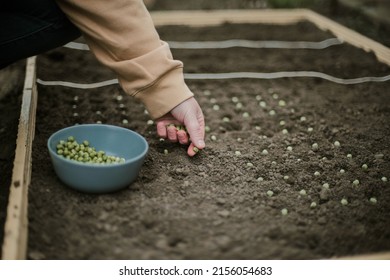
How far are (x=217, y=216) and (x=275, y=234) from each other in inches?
7.9

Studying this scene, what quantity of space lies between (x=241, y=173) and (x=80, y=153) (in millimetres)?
616

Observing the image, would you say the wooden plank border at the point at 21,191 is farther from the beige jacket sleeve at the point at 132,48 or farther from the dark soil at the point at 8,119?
the beige jacket sleeve at the point at 132,48

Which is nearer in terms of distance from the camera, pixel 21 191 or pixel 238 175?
pixel 21 191

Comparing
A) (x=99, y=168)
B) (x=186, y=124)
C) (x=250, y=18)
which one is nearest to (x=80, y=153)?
(x=99, y=168)

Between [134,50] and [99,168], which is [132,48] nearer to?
[134,50]

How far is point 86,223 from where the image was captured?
1588 millimetres

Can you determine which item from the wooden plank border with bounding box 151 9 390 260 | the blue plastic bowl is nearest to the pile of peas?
the blue plastic bowl

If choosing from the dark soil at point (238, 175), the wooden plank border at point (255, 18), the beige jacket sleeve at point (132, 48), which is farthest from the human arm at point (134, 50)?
the wooden plank border at point (255, 18)

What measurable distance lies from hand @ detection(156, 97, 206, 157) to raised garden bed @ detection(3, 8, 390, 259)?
0.08 meters

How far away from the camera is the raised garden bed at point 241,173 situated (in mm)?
1538

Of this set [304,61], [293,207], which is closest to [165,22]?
[304,61]

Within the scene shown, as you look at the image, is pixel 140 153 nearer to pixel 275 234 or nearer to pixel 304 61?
pixel 275 234

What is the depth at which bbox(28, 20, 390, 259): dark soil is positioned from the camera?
5.04ft

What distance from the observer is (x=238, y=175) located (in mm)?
1946
